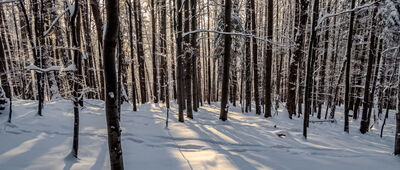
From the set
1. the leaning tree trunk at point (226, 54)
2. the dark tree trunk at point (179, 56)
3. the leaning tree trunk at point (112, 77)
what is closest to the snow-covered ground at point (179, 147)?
the dark tree trunk at point (179, 56)

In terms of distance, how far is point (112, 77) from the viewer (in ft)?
10.4

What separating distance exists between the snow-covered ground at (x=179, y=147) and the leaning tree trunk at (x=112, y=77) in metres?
1.67

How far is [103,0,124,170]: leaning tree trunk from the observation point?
9.89 feet

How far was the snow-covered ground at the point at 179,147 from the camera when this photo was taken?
192 inches

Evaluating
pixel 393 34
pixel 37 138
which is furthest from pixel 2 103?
pixel 393 34

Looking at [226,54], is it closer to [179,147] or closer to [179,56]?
[179,56]

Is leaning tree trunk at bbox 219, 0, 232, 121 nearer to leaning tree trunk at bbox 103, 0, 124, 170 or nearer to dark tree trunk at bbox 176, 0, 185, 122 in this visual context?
dark tree trunk at bbox 176, 0, 185, 122

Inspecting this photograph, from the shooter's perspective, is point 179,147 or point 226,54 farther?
point 226,54

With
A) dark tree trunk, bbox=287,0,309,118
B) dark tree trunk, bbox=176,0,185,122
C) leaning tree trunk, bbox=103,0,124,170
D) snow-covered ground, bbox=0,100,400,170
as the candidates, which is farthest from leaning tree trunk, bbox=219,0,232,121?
leaning tree trunk, bbox=103,0,124,170

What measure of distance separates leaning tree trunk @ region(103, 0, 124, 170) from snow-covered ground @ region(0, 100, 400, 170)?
65.9 inches

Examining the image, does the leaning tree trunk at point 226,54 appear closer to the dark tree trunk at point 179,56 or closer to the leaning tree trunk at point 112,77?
the dark tree trunk at point 179,56

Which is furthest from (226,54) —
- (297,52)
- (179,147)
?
(179,147)

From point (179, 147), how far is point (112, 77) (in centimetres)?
383

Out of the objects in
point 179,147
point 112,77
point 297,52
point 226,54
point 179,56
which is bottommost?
point 179,147
